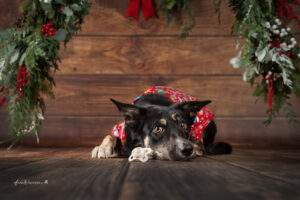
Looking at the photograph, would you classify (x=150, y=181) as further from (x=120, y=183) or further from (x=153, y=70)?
(x=153, y=70)

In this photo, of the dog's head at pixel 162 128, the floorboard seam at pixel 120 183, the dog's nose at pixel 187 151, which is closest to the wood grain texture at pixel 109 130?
the dog's head at pixel 162 128

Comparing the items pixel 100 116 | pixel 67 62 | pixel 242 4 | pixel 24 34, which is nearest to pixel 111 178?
pixel 24 34

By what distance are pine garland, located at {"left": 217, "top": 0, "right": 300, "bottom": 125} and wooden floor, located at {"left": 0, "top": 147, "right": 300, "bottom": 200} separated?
0.40 meters

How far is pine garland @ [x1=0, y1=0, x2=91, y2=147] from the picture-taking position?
1456 mm

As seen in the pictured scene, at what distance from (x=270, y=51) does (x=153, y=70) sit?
1.53 metres

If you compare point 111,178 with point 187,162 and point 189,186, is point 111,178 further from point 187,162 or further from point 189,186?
point 187,162

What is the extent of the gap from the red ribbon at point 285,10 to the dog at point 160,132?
27.6 inches

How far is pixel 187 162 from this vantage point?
1741 mm

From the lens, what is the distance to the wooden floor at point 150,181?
3.19ft

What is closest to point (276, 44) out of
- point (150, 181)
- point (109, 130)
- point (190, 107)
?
point (190, 107)

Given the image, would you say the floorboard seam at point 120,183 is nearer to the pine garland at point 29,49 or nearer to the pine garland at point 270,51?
the pine garland at point 29,49

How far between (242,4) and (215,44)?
126 cm

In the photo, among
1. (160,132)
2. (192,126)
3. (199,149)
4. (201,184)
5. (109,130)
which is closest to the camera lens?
(201,184)

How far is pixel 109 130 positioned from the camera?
288 centimetres
